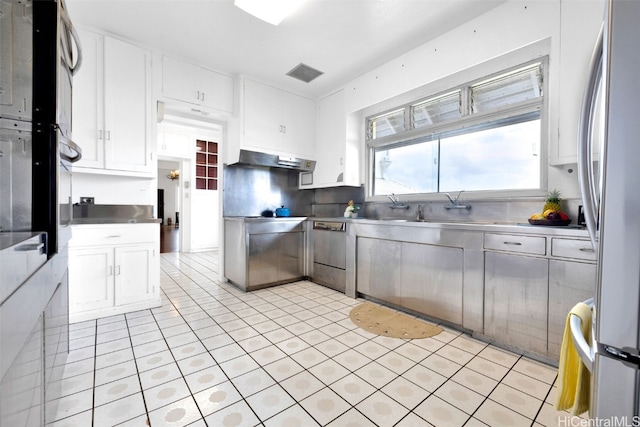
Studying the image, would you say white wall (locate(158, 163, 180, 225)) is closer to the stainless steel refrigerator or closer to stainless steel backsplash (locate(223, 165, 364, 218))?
stainless steel backsplash (locate(223, 165, 364, 218))

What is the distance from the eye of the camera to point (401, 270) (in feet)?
9.07

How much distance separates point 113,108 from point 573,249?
13.3ft

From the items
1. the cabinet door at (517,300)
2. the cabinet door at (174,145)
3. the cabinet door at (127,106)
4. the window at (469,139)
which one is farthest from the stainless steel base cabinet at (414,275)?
the cabinet door at (174,145)

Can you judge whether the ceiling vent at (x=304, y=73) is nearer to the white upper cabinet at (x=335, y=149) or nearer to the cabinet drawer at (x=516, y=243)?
the white upper cabinet at (x=335, y=149)

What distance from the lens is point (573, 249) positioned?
5.68 feet

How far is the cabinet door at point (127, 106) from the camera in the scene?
9.04 ft

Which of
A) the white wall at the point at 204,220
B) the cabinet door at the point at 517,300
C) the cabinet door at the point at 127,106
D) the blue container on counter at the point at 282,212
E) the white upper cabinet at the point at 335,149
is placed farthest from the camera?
the white wall at the point at 204,220

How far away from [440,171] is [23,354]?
3.44 m

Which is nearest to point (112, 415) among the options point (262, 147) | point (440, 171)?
point (262, 147)

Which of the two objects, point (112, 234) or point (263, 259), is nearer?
point (112, 234)

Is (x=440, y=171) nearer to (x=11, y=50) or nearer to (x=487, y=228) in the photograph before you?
(x=487, y=228)

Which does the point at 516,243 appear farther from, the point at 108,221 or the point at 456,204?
the point at 108,221

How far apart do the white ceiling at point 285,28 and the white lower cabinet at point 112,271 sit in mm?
1973

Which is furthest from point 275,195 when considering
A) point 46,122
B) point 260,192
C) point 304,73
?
point 46,122
